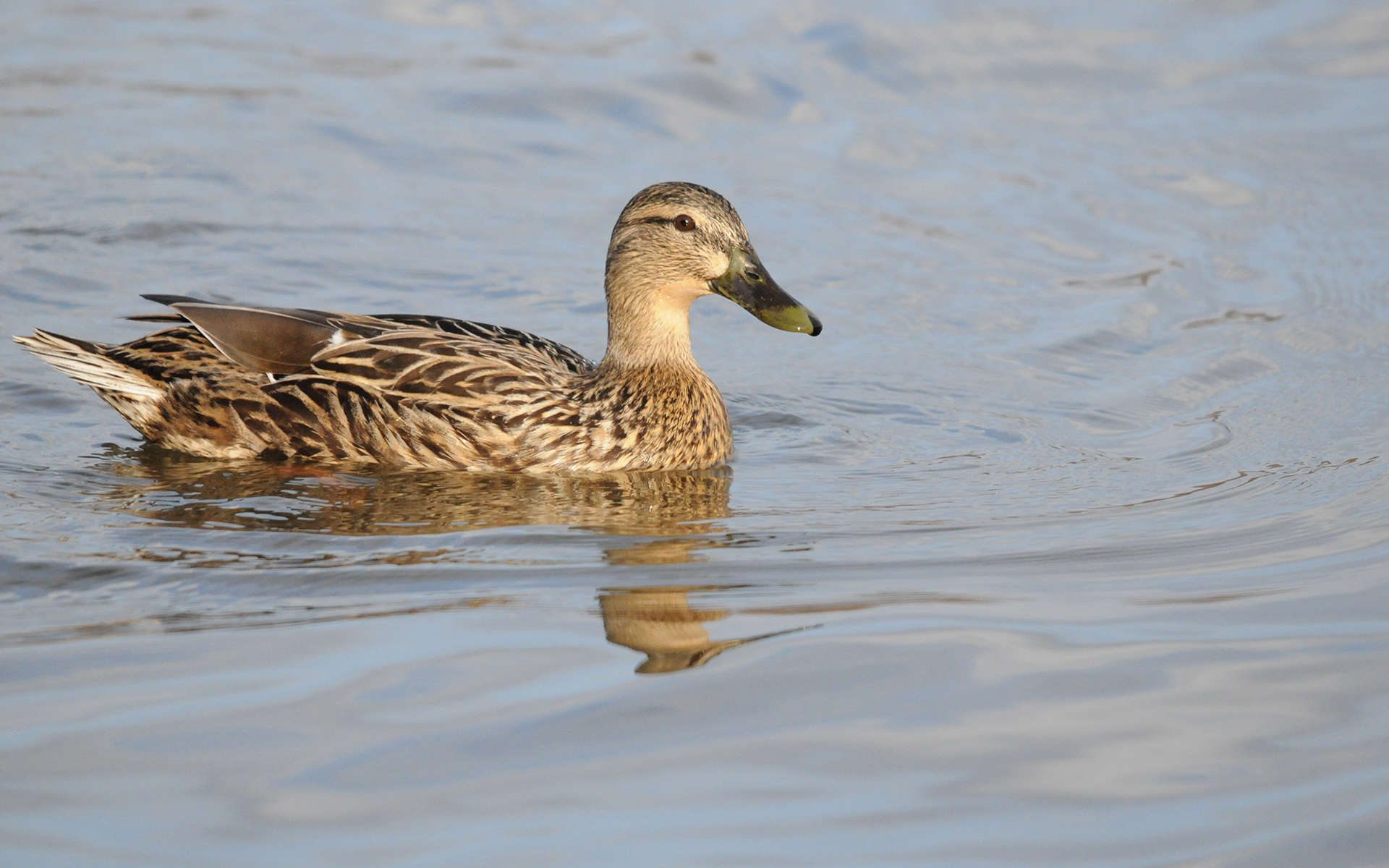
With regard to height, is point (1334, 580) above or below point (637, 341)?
below

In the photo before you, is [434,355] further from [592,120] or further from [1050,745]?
[592,120]

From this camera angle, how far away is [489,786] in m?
4.66

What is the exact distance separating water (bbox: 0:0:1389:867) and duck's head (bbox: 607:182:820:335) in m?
0.84

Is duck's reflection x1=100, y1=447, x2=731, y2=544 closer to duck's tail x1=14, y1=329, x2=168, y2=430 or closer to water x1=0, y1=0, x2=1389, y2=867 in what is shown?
water x1=0, y1=0, x2=1389, y2=867

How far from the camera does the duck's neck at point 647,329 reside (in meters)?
8.90

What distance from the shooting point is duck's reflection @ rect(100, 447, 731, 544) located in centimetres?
730

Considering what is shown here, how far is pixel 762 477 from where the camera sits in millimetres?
8477

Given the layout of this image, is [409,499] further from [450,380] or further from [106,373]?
[106,373]

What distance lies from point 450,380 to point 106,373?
1.83 metres

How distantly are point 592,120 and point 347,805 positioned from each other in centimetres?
1106

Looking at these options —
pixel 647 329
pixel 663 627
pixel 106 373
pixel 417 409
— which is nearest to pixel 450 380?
pixel 417 409

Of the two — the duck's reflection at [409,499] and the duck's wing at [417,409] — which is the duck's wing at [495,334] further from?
the duck's reflection at [409,499]

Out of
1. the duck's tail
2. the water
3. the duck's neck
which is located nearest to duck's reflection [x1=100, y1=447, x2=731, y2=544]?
the water

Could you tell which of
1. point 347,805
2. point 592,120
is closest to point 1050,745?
point 347,805
